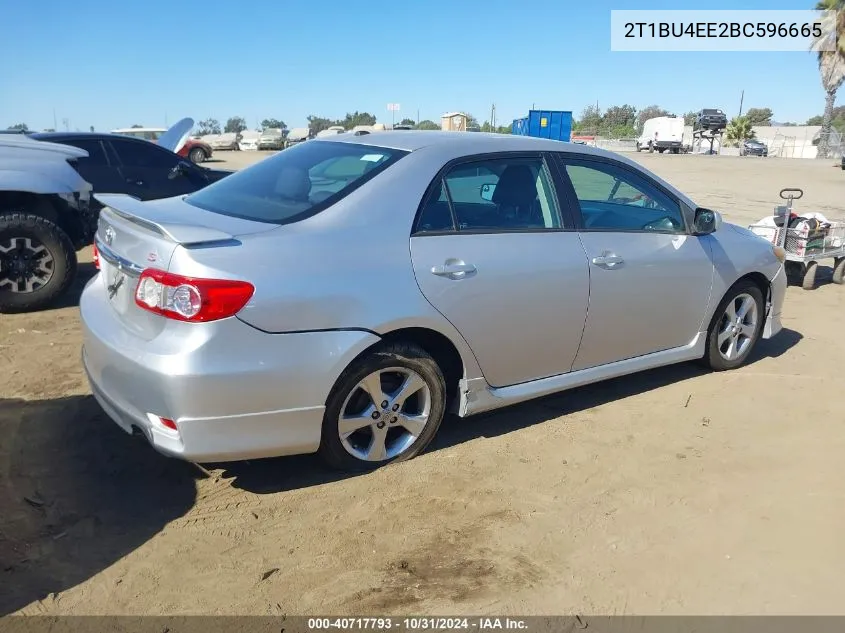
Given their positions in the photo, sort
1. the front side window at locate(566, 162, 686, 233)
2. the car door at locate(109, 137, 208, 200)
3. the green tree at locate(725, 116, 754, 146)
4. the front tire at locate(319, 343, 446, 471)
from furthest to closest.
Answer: the green tree at locate(725, 116, 754, 146), the car door at locate(109, 137, 208, 200), the front side window at locate(566, 162, 686, 233), the front tire at locate(319, 343, 446, 471)

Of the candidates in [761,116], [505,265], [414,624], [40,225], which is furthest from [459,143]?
[761,116]

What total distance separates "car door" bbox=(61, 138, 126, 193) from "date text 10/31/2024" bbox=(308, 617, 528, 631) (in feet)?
21.9

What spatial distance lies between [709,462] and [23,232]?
5518 mm

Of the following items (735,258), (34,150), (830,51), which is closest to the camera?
(735,258)

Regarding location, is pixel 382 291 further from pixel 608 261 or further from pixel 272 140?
pixel 272 140

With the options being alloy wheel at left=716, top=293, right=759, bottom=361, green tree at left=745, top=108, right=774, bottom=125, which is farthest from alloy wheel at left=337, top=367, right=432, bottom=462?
green tree at left=745, top=108, right=774, bottom=125

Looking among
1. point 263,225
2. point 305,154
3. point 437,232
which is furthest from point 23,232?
point 437,232

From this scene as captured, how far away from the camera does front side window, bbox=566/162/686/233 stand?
415cm

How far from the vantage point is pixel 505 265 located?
11.8ft

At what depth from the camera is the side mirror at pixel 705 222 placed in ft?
14.9

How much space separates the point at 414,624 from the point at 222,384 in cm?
119

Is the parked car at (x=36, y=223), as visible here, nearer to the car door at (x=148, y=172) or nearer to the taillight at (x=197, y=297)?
the car door at (x=148, y=172)

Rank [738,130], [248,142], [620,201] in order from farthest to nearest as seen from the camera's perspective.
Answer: [738,130] < [248,142] < [620,201]

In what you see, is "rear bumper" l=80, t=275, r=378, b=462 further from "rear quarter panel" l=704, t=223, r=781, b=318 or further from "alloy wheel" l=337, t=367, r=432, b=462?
"rear quarter panel" l=704, t=223, r=781, b=318
